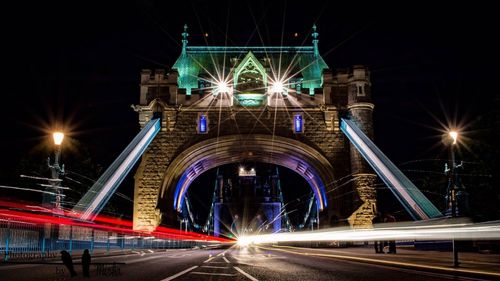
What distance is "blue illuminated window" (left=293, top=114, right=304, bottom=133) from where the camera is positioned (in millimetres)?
29203

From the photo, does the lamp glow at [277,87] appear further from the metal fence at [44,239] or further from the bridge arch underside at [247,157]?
the metal fence at [44,239]

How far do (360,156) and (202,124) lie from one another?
9288 millimetres

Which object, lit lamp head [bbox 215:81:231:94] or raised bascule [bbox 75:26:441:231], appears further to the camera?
lit lamp head [bbox 215:81:231:94]

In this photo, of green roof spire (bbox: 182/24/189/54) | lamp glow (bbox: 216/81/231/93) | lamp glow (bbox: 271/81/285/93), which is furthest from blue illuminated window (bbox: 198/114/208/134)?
green roof spire (bbox: 182/24/189/54)

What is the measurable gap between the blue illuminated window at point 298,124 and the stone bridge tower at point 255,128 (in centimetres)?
6

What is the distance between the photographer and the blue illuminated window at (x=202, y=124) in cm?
2941

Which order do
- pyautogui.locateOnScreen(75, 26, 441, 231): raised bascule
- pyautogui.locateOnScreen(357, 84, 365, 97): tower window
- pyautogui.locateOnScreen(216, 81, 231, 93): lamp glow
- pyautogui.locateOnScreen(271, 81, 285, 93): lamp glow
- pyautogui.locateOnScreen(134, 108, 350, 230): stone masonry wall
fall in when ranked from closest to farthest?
pyautogui.locateOnScreen(75, 26, 441, 231): raised bascule < pyautogui.locateOnScreen(134, 108, 350, 230): stone masonry wall < pyautogui.locateOnScreen(357, 84, 365, 97): tower window < pyautogui.locateOnScreen(271, 81, 285, 93): lamp glow < pyautogui.locateOnScreen(216, 81, 231, 93): lamp glow

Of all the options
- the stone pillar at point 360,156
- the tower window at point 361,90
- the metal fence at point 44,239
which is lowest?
the metal fence at point 44,239

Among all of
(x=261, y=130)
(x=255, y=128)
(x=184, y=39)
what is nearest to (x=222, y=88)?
(x=255, y=128)

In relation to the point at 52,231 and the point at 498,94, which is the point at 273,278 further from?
the point at 498,94

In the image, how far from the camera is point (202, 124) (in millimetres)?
29516

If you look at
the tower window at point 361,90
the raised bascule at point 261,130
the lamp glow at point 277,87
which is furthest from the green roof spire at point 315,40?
the tower window at point 361,90

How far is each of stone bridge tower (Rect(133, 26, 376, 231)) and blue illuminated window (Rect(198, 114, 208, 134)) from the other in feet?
0.19

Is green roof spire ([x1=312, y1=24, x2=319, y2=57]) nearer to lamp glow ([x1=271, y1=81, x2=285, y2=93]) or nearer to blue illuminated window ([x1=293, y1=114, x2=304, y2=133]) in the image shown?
lamp glow ([x1=271, y1=81, x2=285, y2=93])
